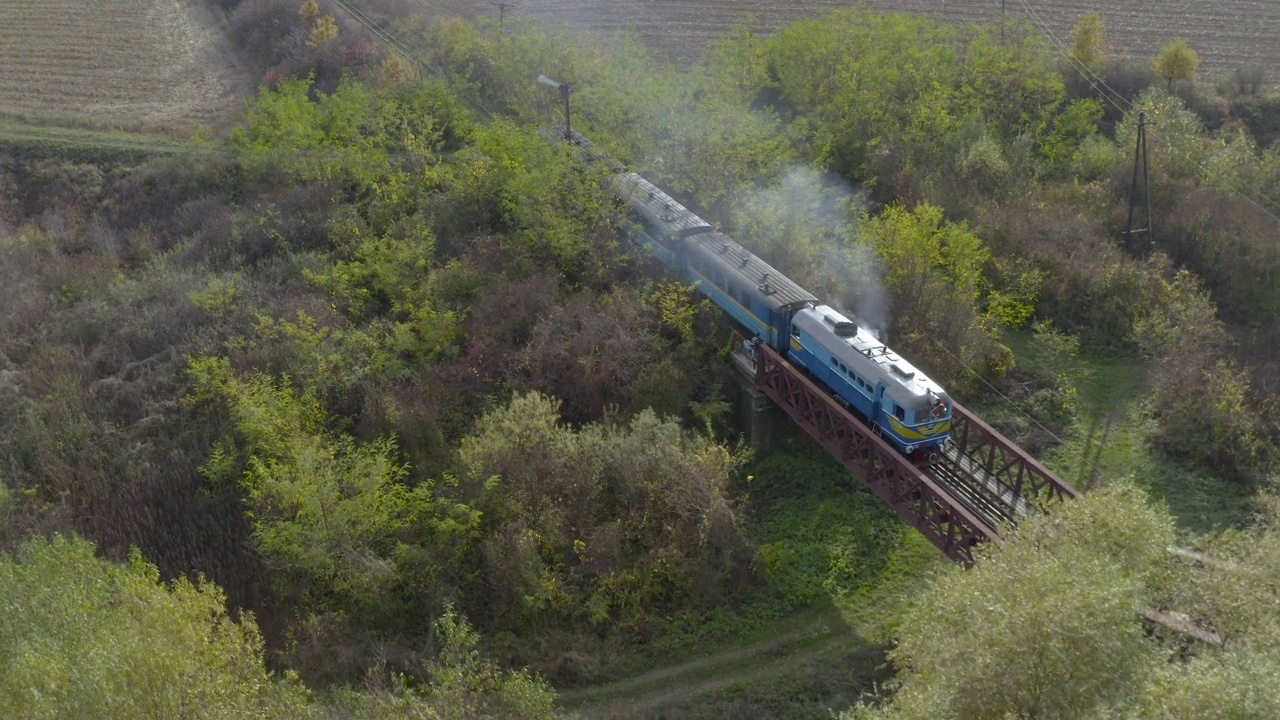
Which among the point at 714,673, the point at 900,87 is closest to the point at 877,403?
the point at 714,673

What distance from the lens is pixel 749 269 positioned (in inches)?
1099

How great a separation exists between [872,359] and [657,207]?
36.5ft

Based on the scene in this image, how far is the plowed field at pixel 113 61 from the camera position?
52.2 meters

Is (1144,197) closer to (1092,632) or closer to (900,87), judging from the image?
(900,87)

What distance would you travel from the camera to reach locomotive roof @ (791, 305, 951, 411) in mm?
22500

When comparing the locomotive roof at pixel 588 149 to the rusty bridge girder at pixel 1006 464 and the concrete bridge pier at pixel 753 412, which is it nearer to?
the concrete bridge pier at pixel 753 412

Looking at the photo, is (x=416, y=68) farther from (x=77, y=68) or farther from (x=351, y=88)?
(x=77, y=68)

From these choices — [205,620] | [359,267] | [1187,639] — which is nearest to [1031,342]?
[1187,639]

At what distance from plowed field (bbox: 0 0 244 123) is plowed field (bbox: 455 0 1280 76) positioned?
15942 millimetres

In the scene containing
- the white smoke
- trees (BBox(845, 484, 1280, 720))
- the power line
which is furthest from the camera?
the power line

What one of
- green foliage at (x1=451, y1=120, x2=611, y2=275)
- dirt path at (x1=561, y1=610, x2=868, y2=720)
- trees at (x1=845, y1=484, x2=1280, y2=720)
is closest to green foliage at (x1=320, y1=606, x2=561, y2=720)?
dirt path at (x1=561, y1=610, x2=868, y2=720)

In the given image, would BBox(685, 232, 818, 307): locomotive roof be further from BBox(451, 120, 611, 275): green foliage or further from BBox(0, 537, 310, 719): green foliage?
BBox(0, 537, 310, 719): green foliage

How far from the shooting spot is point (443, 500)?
24.2 meters

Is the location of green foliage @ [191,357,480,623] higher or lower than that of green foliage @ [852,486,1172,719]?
lower
